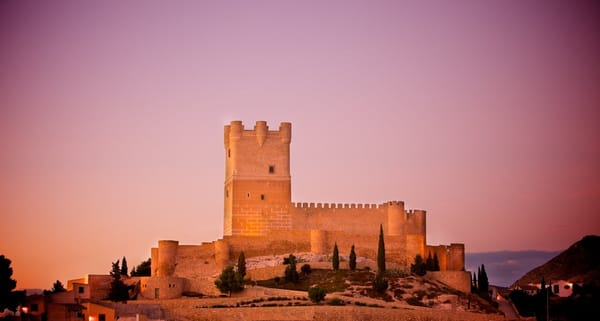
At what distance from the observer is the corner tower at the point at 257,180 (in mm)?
64562

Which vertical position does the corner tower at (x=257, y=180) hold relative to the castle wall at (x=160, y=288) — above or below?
above

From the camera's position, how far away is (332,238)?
63.1 metres

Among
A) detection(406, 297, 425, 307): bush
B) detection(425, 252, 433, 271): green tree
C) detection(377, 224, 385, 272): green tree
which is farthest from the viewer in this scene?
detection(425, 252, 433, 271): green tree

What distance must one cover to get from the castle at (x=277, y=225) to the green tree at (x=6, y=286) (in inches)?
315

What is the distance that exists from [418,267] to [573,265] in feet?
97.9

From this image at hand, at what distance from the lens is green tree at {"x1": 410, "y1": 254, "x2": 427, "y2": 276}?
60.8 m

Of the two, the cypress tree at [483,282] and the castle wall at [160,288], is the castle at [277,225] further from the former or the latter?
the castle wall at [160,288]

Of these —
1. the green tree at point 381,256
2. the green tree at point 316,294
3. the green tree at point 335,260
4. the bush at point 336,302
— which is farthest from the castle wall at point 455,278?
the green tree at point 316,294

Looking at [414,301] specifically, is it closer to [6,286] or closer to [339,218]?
[339,218]

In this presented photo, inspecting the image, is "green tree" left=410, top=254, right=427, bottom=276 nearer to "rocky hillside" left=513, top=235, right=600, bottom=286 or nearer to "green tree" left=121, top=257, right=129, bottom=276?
"green tree" left=121, top=257, right=129, bottom=276

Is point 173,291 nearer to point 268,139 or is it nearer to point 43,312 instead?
point 43,312

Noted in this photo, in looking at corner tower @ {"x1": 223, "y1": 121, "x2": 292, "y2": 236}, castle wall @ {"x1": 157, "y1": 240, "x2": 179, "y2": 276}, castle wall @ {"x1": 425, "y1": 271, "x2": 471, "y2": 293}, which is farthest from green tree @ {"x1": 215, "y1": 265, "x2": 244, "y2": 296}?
castle wall @ {"x1": 425, "y1": 271, "x2": 471, "y2": 293}

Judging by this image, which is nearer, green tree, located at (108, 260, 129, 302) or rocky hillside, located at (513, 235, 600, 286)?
green tree, located at (108, 260, 129, 302)

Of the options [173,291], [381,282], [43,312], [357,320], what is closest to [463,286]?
[381,282]
